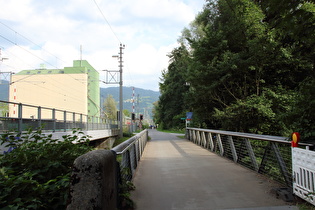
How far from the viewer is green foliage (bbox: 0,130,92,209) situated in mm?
2215

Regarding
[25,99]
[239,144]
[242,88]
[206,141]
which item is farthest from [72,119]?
[25,99]

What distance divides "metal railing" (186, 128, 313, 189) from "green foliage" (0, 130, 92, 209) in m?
Result: 3.66

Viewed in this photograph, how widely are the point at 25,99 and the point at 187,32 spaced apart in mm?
39381

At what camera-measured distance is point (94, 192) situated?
2.38 metres

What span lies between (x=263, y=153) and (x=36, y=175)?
523 centimetres

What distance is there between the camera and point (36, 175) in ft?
9.09

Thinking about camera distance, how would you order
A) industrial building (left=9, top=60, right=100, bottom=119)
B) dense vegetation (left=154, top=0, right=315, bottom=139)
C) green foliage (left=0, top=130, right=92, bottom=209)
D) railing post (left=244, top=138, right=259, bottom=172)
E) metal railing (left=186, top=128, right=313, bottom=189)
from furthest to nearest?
1. industrial building (left=9, top=60, right=100, bottom=119)
2. dense vegetation (left=154, top=0, right=315, bottom=139)
3. railing post (left=244, top=138, right=259, bottom=172)
4. metal railing (left=186, top=128, right=313, bottom=189)
5. green foliage (left=0, top=130, right=92, bottom=209)

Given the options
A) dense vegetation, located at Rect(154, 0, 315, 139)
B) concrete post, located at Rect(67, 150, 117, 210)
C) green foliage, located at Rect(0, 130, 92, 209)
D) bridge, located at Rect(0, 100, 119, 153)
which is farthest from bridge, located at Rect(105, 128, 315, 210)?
dense vegetation, located at Rect(154, 0, 315, 139)

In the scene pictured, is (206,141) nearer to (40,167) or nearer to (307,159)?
(307,159)

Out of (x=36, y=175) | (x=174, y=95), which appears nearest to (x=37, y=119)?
(x=36, y=175)

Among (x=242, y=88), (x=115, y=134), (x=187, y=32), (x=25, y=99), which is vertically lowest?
(x=115, y=134)

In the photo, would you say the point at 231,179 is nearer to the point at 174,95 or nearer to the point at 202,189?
the point at 202,189

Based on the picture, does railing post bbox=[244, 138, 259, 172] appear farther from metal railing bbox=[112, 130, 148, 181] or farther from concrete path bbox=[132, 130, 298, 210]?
metal railing bbox=[112, 130, 148, 181]

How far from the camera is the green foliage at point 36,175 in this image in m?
2.21
